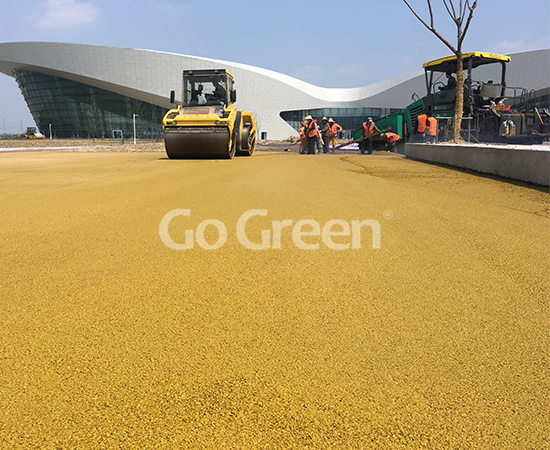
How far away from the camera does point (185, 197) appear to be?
642cm

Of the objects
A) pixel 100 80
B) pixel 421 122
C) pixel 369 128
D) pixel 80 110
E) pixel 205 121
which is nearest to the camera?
pixel 205 121

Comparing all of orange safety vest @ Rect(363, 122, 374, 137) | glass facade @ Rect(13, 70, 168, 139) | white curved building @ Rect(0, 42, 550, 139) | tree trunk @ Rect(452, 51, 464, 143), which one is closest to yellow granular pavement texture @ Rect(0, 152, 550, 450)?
tree trunk @ Rect(452, 51, 464, 143)

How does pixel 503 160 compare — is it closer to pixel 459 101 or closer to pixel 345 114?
pixel 459 101

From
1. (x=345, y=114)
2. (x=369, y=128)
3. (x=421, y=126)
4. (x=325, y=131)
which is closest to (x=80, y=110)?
(x=345, y=114)

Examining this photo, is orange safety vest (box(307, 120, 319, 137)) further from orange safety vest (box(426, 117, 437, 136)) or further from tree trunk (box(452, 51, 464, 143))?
tree trunk (box(452, 51, 464, 143))

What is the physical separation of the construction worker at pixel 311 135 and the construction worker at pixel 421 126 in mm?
4165

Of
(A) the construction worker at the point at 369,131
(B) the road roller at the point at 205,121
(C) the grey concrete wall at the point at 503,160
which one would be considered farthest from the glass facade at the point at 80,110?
(C) the grey concrete wall at the point at 503,160

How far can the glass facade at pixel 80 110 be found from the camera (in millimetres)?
58438

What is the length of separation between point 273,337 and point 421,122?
648 inches

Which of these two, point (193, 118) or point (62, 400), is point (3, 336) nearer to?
point (62, 400)

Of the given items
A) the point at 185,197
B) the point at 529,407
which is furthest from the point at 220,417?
the point at 185,197

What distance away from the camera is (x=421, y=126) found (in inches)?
678

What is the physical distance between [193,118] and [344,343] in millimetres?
11028

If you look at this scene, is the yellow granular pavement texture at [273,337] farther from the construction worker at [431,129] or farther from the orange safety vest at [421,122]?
the orange safety vest at [421,122]
